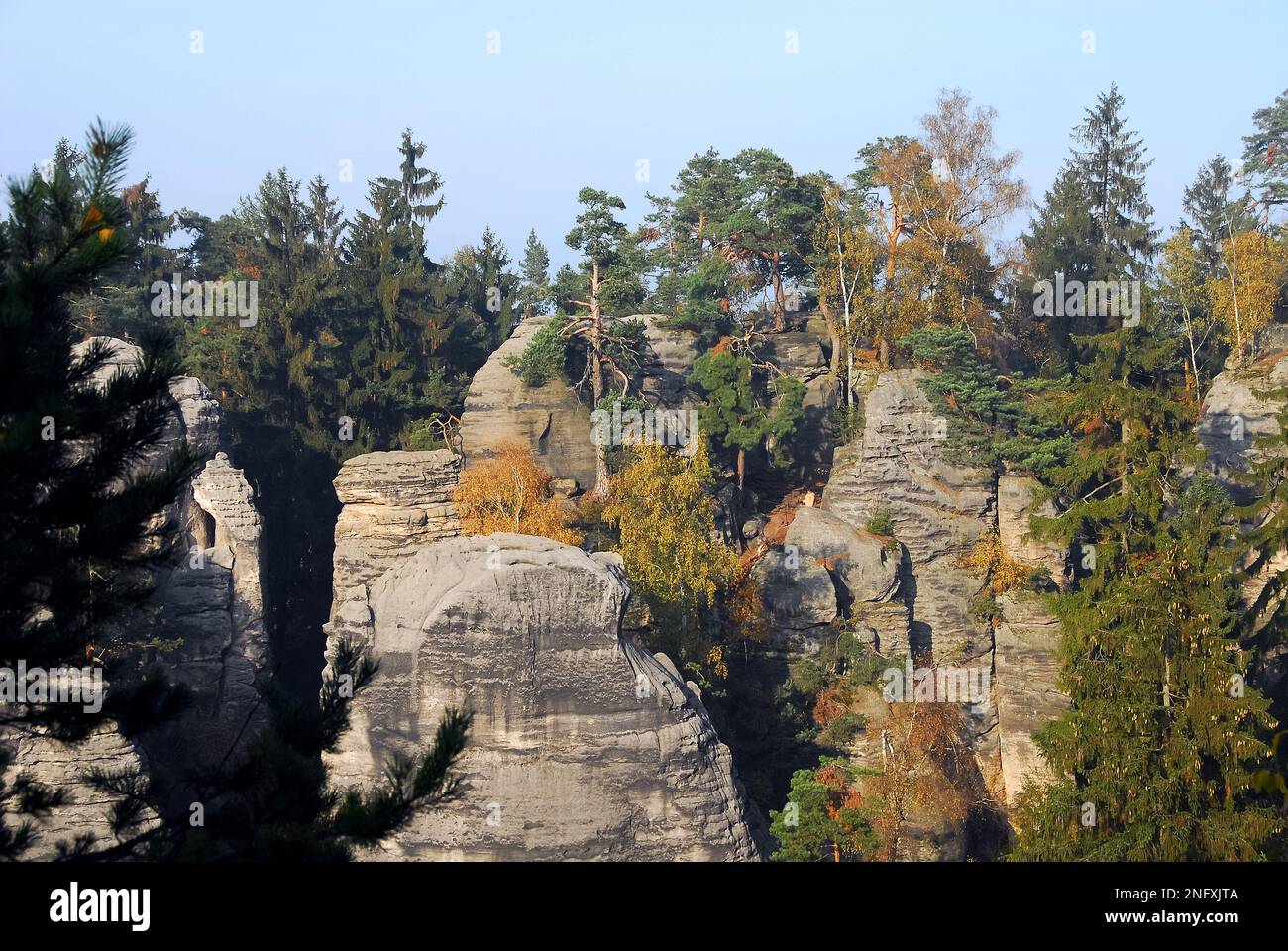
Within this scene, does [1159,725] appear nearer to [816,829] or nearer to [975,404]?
[816,829]

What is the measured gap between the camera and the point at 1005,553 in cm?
3894

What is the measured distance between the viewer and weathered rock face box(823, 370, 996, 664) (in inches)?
1526

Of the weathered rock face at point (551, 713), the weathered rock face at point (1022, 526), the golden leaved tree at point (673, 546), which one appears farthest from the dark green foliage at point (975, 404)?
the weathered rock face at point (551, 713)

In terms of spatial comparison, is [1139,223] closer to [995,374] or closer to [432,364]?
[995,374]

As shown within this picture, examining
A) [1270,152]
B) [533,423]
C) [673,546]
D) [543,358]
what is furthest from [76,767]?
[1270,152]

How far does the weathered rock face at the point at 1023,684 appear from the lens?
119 feet

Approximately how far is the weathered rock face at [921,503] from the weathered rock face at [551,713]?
1131cm

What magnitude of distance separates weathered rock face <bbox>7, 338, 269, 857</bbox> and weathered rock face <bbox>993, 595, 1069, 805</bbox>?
62.2 ft

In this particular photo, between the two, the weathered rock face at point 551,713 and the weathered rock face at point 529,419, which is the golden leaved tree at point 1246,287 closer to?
the weathered rock face at point 529,419

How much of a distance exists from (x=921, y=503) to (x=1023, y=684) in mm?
5840

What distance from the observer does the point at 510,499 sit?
36219mm

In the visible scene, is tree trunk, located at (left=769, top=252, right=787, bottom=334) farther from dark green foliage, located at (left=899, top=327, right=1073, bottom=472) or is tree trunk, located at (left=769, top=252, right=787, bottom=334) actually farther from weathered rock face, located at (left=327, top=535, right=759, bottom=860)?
weathered rock face, located at (left=327, top=535, right=759, bottom=860)
